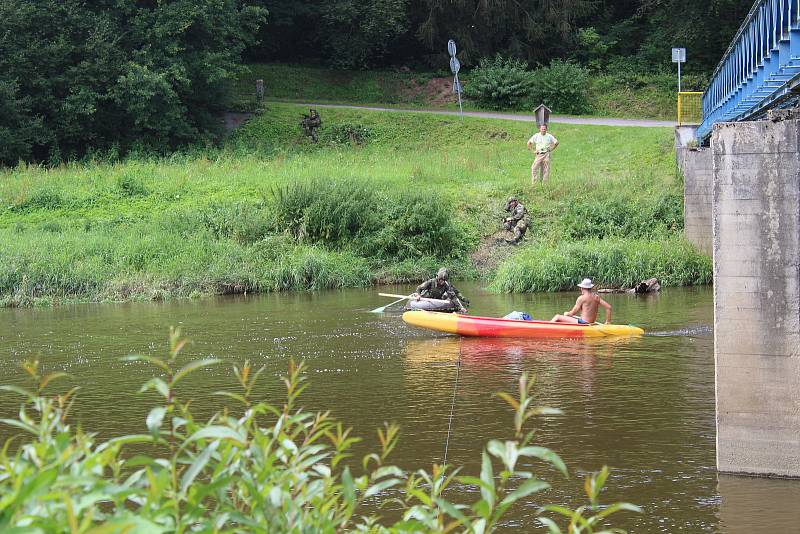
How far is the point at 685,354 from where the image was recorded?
14859 mm

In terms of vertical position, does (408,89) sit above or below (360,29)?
below

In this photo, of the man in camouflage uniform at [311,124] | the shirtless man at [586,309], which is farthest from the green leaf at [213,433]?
the man in camouflage uniform at [311,124]

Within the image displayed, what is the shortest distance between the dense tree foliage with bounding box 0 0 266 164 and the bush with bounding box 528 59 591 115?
1289 centimetres

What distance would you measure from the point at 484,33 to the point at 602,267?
28.9m

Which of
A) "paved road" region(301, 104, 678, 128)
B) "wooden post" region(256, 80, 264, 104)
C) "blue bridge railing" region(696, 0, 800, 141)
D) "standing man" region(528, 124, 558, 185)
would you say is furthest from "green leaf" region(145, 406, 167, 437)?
"wooden post" region(256, 80, 264, 104)

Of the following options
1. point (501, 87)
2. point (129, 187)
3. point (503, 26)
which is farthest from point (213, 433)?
point (503, 26)

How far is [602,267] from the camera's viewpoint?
77.9 ft

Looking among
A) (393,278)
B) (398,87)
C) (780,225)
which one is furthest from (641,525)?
(398,87)

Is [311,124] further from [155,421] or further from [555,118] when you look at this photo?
[155,421]

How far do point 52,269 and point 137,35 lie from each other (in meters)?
17.1

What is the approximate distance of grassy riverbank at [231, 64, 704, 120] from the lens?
4459 cm

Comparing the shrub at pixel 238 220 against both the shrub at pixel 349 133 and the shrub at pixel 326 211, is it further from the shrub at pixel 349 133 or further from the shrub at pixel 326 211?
the shrub at pixel 349 133

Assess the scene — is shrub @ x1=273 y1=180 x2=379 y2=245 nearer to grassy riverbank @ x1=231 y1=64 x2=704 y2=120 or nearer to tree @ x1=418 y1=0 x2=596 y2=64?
grassy riverbank @ x1=231 y1=64 x2=704 y2=120

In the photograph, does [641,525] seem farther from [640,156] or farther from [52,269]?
[640,156]
